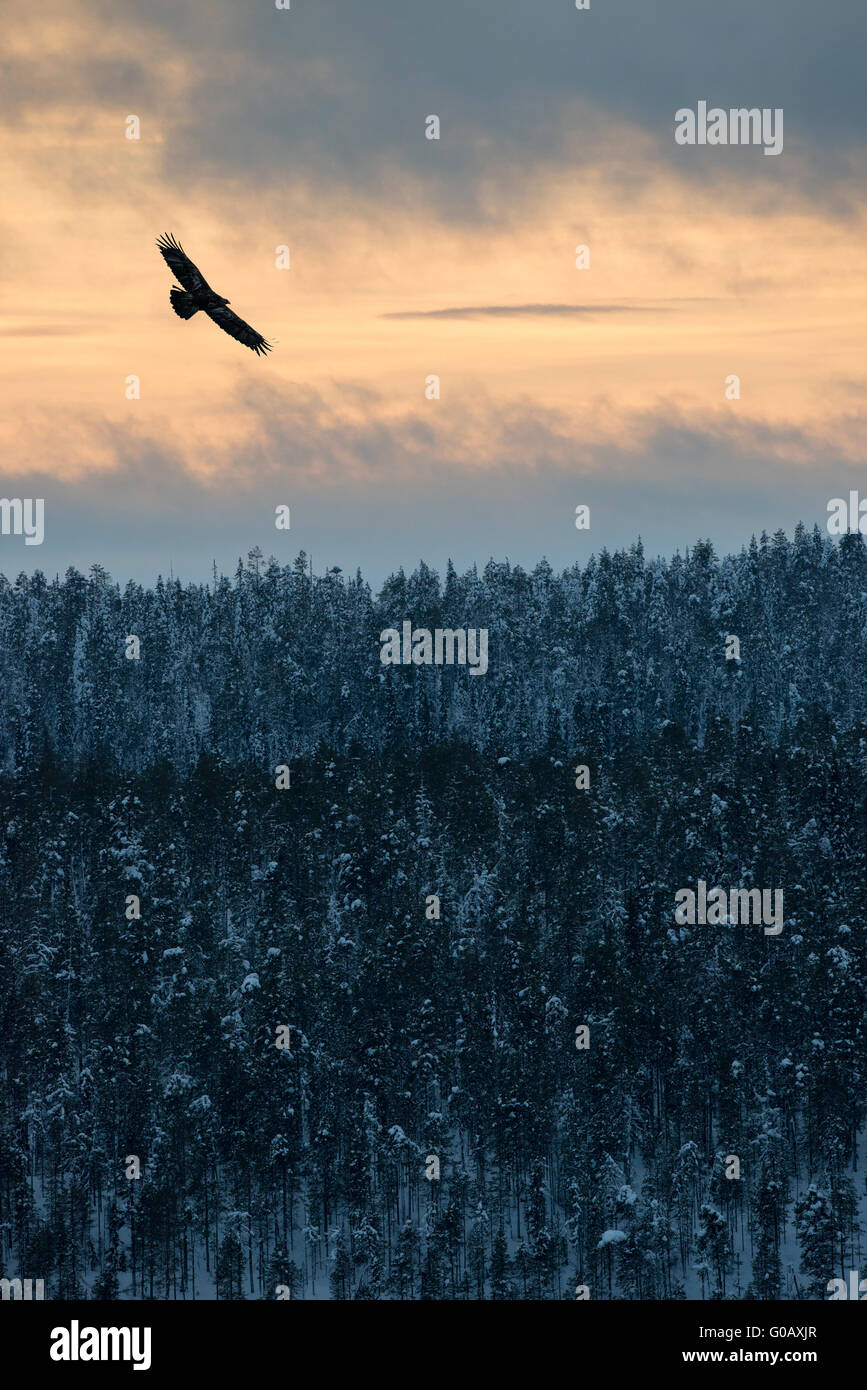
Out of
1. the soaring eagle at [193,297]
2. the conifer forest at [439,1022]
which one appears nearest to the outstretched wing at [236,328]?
the soaring eagle at [193,297]

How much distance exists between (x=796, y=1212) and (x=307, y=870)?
1778 inches

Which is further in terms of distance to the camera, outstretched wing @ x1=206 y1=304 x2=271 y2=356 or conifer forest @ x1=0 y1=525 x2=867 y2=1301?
conifer forest @ x1=0 y1=525 x2=867 y2=1301

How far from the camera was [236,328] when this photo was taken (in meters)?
38.7

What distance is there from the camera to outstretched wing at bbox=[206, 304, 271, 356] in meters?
38.2

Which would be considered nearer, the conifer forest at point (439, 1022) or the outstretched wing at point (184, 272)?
the outstretched wing at point (184, 272)

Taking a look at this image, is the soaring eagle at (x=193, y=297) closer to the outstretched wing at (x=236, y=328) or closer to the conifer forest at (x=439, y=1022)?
the outstretched wing at (x=236, y=328)

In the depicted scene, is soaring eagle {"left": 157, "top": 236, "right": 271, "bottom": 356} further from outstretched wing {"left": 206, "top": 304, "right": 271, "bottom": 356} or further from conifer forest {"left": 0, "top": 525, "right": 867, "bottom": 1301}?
conifer forest {"left": 0, "top": 525, "right": 867, "bottom": 1301}

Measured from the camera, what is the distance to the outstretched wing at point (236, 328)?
125 feet

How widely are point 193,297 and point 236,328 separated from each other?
1.19m

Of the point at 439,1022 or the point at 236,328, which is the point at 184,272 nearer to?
the point at 236,328

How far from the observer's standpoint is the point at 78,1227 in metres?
103

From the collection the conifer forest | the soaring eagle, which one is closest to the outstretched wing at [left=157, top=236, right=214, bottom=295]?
the soaring eagle

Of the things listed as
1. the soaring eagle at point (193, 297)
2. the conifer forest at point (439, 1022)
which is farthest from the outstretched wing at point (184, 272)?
the conifer forest at point (439, 1022)
